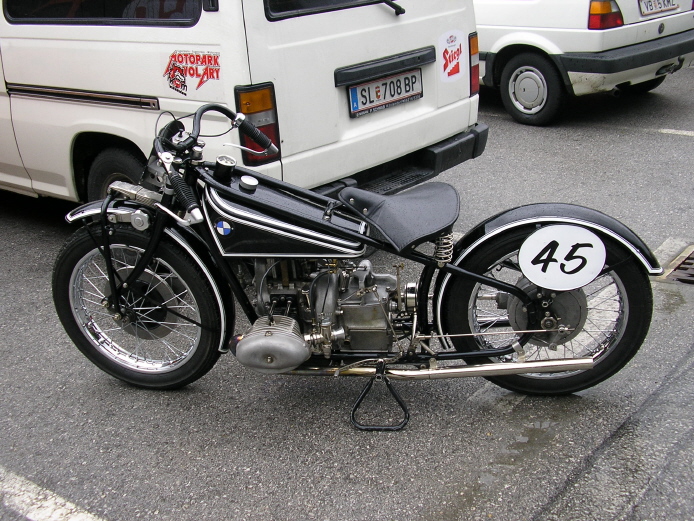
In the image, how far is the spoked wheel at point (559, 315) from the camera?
2771mm

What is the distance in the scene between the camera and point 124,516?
8.45 feet

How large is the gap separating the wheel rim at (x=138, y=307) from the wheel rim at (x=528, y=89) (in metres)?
A: 4.67

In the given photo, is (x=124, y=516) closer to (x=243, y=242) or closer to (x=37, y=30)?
(x=243, y=242)

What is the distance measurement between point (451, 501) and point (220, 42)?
7.36 ft

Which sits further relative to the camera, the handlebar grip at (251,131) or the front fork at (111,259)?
the front fork at (111,259)

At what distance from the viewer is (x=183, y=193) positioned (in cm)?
270

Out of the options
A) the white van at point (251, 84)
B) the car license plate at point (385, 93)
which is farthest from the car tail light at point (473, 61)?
the car license plate at point (385, 93)

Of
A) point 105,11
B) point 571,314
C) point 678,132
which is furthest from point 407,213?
point 678,132

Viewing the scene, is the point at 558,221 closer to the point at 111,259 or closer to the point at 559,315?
the point at 559,315

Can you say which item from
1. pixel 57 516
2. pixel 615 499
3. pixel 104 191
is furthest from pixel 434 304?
pixel 104 191

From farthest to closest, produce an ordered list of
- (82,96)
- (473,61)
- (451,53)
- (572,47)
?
1. (572,47)
2. (473,61)
3. (451,53)
4. (82,96)

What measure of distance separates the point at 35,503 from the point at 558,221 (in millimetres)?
2199

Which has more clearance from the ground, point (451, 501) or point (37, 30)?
point (37, 30)

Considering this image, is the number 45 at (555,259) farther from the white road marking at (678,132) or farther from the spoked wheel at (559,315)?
the white road marking at (678,132)
